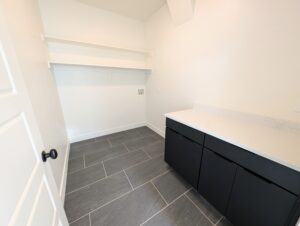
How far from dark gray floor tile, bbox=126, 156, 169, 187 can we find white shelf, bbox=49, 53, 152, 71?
191 cm

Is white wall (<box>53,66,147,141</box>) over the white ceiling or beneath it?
beneath

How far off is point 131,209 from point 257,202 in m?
1.13

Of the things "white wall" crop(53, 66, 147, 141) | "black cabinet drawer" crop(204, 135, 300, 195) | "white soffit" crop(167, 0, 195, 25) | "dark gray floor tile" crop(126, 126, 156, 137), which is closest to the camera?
"black cabinet drawer" crop(204, 135, 300, 195)

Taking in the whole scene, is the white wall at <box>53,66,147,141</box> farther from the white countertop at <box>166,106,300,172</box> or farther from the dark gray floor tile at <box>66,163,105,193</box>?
the white countertop at <box>166,106,300,172</box>

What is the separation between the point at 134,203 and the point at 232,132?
126cm

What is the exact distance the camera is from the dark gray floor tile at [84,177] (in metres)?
1.61

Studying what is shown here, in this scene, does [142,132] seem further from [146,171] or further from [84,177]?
[84,177]

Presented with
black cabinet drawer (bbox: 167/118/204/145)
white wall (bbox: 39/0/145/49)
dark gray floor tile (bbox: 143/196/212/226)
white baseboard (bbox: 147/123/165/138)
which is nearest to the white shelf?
white wall (bbox: 39/0/145/49)

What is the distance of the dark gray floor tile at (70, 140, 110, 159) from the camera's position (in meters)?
2.24

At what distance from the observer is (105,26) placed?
243 centimetres

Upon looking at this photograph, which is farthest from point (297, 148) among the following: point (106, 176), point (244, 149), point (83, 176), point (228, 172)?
point (83, 176)

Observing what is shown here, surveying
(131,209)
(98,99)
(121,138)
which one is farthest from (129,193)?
(98,99)

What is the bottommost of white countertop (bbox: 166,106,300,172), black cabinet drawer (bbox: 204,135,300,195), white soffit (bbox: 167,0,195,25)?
black cabinet drawer (bbox: 204,135,300,195)

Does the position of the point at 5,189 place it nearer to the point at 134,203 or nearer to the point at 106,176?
the point at 134,203
